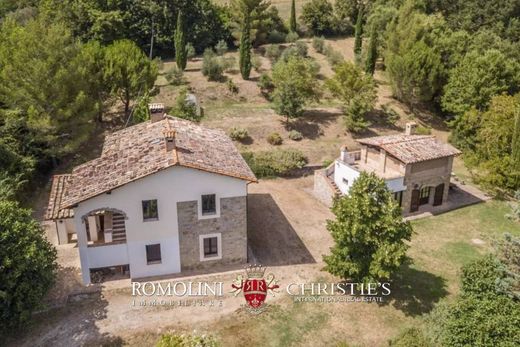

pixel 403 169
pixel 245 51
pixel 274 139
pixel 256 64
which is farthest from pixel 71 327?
pixel 256 64

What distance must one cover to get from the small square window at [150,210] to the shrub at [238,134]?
2240cm

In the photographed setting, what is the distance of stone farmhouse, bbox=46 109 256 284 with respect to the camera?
26.1 m

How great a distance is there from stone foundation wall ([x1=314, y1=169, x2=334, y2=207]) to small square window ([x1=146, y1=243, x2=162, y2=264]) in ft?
54.7

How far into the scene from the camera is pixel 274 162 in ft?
147

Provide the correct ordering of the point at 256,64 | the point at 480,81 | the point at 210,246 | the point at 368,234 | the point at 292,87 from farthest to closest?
the point at 256,64, the point at 480,81, the point at 292,87, the point at 210,246, the point at 368,234

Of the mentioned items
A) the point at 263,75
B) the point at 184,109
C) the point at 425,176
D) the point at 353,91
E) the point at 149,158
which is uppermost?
the point at 263,75

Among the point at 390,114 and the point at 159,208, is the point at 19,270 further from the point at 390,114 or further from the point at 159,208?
the point at 390,114

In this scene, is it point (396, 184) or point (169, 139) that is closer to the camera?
point (169, 139)

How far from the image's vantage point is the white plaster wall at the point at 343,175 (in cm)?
3719

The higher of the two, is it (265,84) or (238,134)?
(265,84)

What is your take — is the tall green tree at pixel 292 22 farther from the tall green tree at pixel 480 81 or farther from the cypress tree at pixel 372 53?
the tall green tree at pixel 480 81

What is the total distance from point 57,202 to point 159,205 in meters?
8.99

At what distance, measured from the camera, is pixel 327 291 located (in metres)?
27.7

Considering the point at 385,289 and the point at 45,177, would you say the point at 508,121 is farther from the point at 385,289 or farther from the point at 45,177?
the point at 45,177
